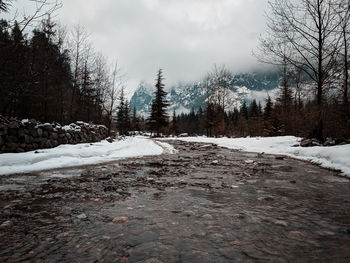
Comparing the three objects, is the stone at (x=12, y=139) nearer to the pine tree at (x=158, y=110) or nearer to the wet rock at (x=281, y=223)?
the wet rock at (x=281, y=223)

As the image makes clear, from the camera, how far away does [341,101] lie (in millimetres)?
11227

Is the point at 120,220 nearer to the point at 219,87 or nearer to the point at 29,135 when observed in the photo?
the point at 29,135

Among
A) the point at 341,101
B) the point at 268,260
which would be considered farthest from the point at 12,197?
the point at 341,101

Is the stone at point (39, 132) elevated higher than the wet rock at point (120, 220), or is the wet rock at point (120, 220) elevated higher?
the stone at point (39, 132)

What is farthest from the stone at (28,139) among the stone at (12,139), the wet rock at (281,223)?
the wet rock at (281,223)

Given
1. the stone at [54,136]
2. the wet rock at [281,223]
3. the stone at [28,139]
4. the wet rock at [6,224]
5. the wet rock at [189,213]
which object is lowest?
the wet rock at [189,213]

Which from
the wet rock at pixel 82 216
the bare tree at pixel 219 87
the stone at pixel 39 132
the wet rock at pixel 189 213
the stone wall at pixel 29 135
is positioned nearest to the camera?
the wet rock at pixel 82 216

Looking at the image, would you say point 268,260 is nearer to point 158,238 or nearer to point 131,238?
point 158,238

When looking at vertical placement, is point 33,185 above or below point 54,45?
below

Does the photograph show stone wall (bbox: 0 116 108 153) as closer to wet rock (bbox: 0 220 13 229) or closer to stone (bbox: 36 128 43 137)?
stone (bbox: 36 128 43 137)

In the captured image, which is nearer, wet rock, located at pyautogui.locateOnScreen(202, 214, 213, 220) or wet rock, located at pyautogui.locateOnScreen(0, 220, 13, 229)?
wet rock, located at pyautogui.locateOnScreen(0, 220, 13, 229)

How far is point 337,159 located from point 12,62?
1163 centimetres

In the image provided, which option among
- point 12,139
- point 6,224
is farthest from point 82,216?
point 12,139

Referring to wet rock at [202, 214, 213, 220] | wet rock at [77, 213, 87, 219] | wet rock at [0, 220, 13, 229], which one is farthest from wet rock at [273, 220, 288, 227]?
wet rock at [0, 220, 13, 229]
